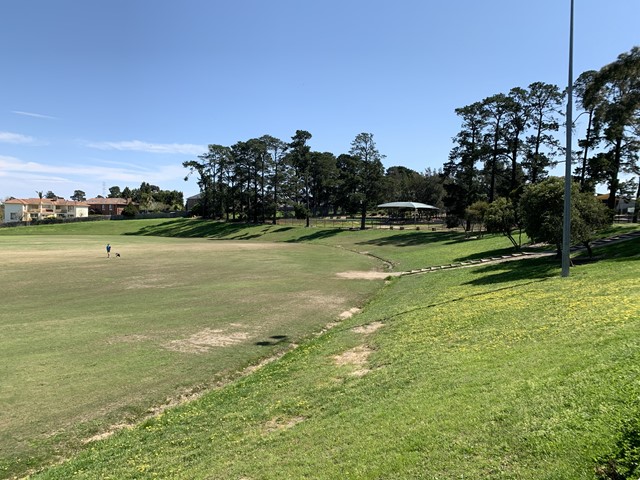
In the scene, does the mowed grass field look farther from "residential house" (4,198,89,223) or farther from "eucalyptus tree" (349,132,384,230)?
"residential house" (4,198,89,223)

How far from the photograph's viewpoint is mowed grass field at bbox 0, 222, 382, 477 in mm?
10727

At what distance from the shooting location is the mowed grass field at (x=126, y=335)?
1073 centimetres

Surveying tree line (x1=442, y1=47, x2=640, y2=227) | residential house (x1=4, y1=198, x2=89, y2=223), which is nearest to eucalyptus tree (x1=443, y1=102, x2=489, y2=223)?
tree line (x1=442, y1=47, x2=640, y2=227)

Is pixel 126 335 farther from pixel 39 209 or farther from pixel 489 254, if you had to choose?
pixel 39 209

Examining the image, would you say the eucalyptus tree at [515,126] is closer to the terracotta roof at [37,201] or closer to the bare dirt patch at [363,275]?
the bare dirt patch at [363,275]

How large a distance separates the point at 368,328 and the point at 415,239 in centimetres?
4433

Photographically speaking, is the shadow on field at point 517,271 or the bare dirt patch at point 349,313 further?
the shadow on field at point 517,271

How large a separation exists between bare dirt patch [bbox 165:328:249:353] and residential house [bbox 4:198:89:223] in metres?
179

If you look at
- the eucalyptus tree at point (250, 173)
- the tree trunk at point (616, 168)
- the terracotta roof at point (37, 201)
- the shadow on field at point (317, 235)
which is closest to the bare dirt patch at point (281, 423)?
the tree trunk at point (616, 168)

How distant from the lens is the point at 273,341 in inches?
675

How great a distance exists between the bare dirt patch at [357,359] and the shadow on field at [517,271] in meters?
10.9

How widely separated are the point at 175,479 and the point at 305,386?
179 inches

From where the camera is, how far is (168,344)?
1631 cm

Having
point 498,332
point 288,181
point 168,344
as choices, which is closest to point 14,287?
point 168,344
